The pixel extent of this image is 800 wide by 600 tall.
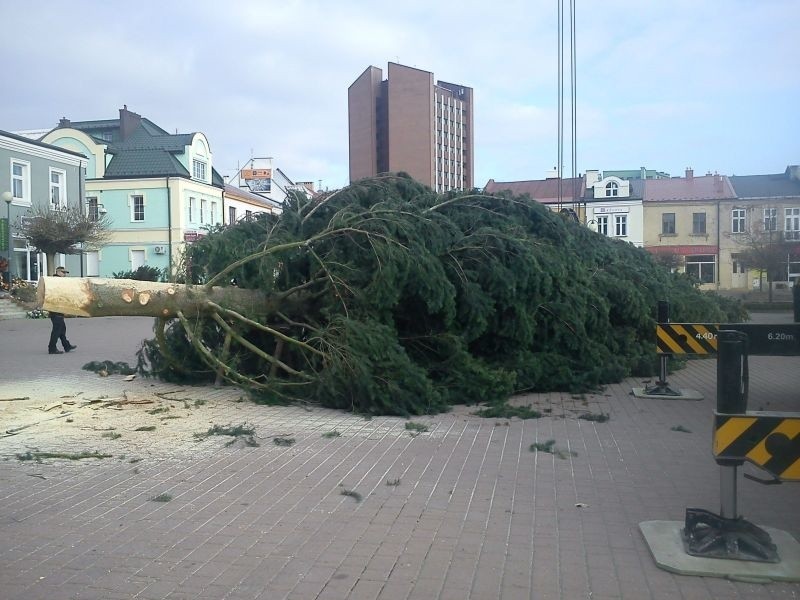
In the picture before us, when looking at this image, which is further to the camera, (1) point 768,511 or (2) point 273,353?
(2) point 273,353

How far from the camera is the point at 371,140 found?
127 feet

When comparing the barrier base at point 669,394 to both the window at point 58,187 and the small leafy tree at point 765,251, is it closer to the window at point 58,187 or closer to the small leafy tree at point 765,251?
the small leafy tree at point 765,251

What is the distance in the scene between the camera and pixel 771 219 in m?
18.0

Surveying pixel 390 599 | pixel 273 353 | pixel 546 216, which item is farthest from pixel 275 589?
pixel 546 216

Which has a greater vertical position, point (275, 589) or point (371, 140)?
point (371, 140)

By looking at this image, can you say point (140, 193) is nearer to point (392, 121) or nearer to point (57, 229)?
point (392, 121)

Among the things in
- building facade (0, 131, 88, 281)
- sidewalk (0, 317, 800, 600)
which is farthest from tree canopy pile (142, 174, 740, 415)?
building facade (0, 131, 88, 281)

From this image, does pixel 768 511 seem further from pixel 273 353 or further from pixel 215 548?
pixel 273 353

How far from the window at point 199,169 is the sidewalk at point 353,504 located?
41.0m

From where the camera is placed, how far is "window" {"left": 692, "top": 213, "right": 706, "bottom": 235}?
27.2 meters

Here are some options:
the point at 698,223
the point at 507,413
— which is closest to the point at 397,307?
the point at 507,413

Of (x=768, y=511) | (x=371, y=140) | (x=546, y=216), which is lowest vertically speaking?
(x=768, y=511)

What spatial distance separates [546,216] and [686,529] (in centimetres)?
769

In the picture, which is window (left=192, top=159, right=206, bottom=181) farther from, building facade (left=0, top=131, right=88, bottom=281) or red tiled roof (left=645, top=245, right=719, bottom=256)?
red tiled roof (left=645, top=245, right=719, bottom=256)
